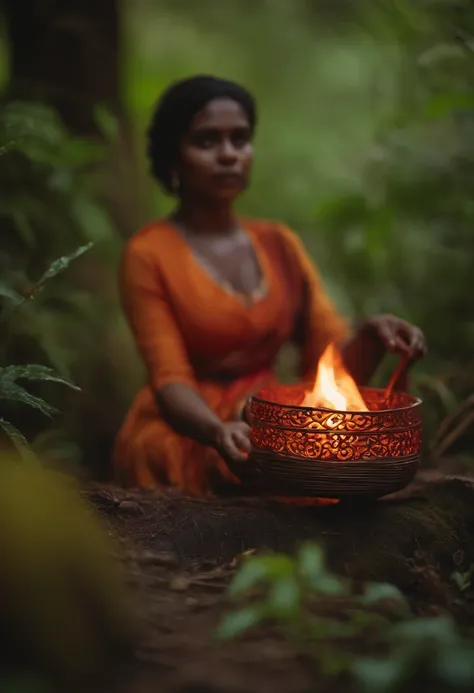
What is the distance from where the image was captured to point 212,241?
322cm

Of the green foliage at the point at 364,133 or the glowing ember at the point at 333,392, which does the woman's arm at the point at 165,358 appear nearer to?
the glowing ember at the point at 333,392

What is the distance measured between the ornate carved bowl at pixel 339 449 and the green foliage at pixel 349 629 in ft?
1.15

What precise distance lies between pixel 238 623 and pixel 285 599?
0.11m

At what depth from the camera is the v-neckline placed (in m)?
3.10

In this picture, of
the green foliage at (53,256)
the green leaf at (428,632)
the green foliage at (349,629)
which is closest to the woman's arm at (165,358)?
the green foliage at (53,256)

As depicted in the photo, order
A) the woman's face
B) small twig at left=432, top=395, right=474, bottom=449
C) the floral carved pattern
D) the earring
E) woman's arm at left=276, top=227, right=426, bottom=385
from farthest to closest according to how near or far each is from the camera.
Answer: small twig at left=432, top=395, right=474, bottom=449, the earring, the woman's face, woman's arm at left=276, top=227, right=426, bottom=385, the floral carved pattern

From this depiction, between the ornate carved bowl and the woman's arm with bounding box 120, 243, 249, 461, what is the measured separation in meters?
0.22

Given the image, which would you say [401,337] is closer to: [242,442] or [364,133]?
[242,442]

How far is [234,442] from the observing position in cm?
261

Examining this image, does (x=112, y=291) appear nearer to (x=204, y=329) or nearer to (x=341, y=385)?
(x=204, y=329)

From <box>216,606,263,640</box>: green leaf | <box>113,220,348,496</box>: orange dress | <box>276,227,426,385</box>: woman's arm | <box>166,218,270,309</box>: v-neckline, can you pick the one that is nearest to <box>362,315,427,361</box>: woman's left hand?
<box>276,227,426,385</box>: woman's arm

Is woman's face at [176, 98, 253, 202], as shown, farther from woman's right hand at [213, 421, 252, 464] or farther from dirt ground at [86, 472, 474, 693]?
dirt ground at [86, 472, 474, 693]

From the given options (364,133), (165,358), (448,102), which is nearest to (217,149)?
(165,358)

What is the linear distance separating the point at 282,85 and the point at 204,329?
16.5 feet
